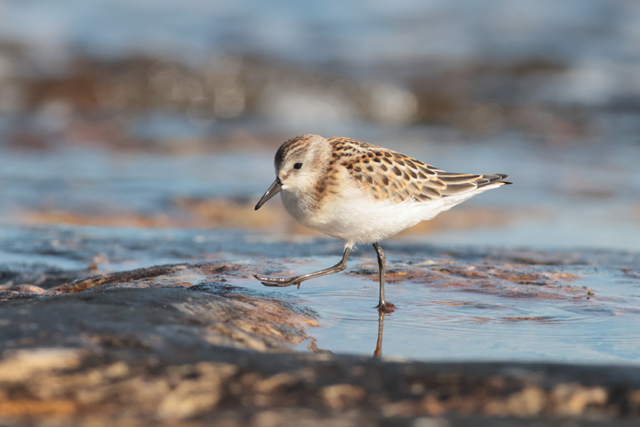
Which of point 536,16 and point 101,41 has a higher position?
point 536,16

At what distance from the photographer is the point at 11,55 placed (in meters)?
18.1

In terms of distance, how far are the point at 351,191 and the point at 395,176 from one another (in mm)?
465

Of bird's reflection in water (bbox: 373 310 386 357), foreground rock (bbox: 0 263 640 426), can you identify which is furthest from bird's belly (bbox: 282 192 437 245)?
foreground rock (bbox: 0 263 640 426)

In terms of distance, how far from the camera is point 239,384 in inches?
105

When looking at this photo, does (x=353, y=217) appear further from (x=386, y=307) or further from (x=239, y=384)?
(x=239, y=384)

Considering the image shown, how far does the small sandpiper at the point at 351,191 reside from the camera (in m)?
5.16

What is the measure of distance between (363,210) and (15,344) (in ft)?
9.19

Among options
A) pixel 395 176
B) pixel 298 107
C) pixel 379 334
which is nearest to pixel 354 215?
pixel 395 176

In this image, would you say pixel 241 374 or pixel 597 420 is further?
pixel 241 374

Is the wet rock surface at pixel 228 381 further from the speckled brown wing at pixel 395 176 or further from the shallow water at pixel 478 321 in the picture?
the speckled brown wing at pixel 395 176

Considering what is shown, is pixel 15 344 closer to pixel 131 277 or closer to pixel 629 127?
pixel 131 277

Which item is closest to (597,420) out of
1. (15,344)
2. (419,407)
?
(419,407)

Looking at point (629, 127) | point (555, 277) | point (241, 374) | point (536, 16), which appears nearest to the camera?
point (241, 374)

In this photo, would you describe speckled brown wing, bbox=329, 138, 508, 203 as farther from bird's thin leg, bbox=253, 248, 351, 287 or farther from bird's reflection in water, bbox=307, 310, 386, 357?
bird's reflection in water, bbox=307, 310, 386, 357
